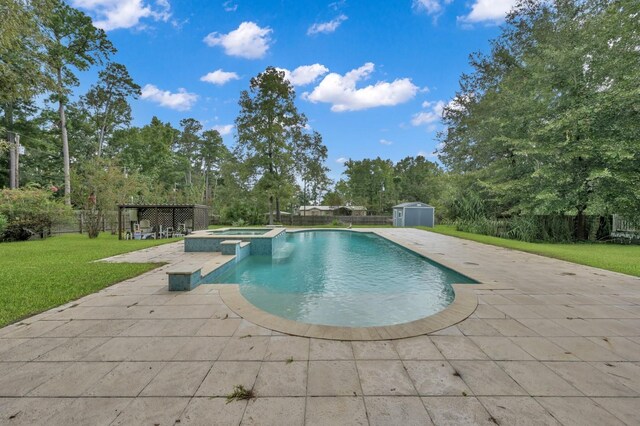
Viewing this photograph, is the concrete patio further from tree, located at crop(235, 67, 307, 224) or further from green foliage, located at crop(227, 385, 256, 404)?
tree, located at crop(235, 67, 307, 224)

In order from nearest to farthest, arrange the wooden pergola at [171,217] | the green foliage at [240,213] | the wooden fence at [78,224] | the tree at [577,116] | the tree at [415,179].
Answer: the tree at [577,116]
the wooden fence at [78,224]
the wooden pergola at [171,217]
the green foliage at [240,213]
the tree at [415,179]

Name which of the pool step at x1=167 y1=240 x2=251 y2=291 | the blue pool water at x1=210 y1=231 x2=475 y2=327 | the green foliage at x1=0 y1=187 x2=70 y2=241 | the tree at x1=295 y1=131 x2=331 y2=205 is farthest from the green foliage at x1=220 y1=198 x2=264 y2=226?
the pool step at x1=167 y1=240 x2=251 y2=291

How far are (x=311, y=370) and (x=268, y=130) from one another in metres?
20.1

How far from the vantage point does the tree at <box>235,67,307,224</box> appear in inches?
805

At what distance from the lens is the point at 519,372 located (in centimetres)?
216

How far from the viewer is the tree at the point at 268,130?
20453 millimetres

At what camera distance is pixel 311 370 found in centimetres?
218

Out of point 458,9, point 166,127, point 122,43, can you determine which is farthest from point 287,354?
point 166,127

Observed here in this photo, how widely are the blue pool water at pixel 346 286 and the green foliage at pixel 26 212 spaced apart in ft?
33.4

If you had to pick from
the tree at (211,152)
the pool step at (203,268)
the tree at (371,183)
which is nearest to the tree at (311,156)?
the tree at (371,183)

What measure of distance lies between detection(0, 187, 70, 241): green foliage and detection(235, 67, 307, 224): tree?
11575 millimetres

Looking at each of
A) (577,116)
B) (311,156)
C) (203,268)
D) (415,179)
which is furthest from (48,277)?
(415,179)

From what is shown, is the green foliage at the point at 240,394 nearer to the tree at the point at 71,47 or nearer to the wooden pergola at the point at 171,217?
the wooden pergola at the point at 171,217

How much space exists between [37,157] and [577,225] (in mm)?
32498
